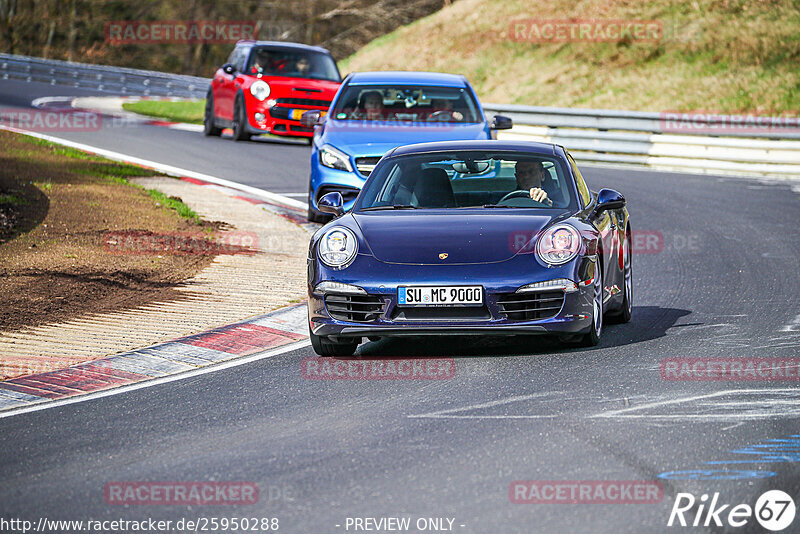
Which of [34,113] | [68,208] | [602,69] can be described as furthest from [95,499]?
[602,69]

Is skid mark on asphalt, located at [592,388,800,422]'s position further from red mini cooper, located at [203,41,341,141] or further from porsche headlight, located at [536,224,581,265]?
red mini cooper, located at [203,41,341,141]

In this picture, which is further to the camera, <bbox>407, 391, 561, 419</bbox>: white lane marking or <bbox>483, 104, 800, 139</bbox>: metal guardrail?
<bbox>483, 104, 800, 139</bbox>: metal guardrail

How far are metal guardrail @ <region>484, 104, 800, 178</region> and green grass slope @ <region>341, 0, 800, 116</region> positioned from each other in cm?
625

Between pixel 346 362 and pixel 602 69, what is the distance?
90.2 ft

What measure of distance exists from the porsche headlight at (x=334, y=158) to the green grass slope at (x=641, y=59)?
16774mm

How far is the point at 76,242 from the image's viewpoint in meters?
12.6

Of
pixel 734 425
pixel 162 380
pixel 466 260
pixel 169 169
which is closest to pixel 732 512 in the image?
pixel 734 425

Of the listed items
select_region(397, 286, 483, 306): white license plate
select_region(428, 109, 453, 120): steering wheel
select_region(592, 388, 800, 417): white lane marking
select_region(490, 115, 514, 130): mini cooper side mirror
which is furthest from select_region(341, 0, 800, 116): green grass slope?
select_region(592, 388, 800, 417): white lane marking

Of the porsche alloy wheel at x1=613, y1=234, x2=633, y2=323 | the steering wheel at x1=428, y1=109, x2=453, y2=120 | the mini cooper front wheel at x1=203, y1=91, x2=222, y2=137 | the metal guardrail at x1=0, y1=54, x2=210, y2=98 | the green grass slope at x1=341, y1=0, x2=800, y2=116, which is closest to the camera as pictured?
the porsche alloy wheel at x1=613, y1=234, x2=633, y2=323

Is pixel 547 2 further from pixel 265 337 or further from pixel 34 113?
pixel 265 337

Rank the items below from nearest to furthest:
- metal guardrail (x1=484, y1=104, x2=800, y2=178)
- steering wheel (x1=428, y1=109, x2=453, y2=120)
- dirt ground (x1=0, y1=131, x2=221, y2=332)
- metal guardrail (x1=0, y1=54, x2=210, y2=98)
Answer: dirt ground (x1=0, y1=131, x2=221, y2=332) < steering wheel (x1=428, y1=109, x2=453, y2=120) < metal guardrail (x1=484, y1=104, x2=800, y2=178) < metal guardrail (x1=0, y1=54, x2=210, y2=98)

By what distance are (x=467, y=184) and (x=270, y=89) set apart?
14591 mm

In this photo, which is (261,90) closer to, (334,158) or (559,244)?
(334,158)

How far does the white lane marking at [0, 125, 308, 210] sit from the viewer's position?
1716 centimetres
